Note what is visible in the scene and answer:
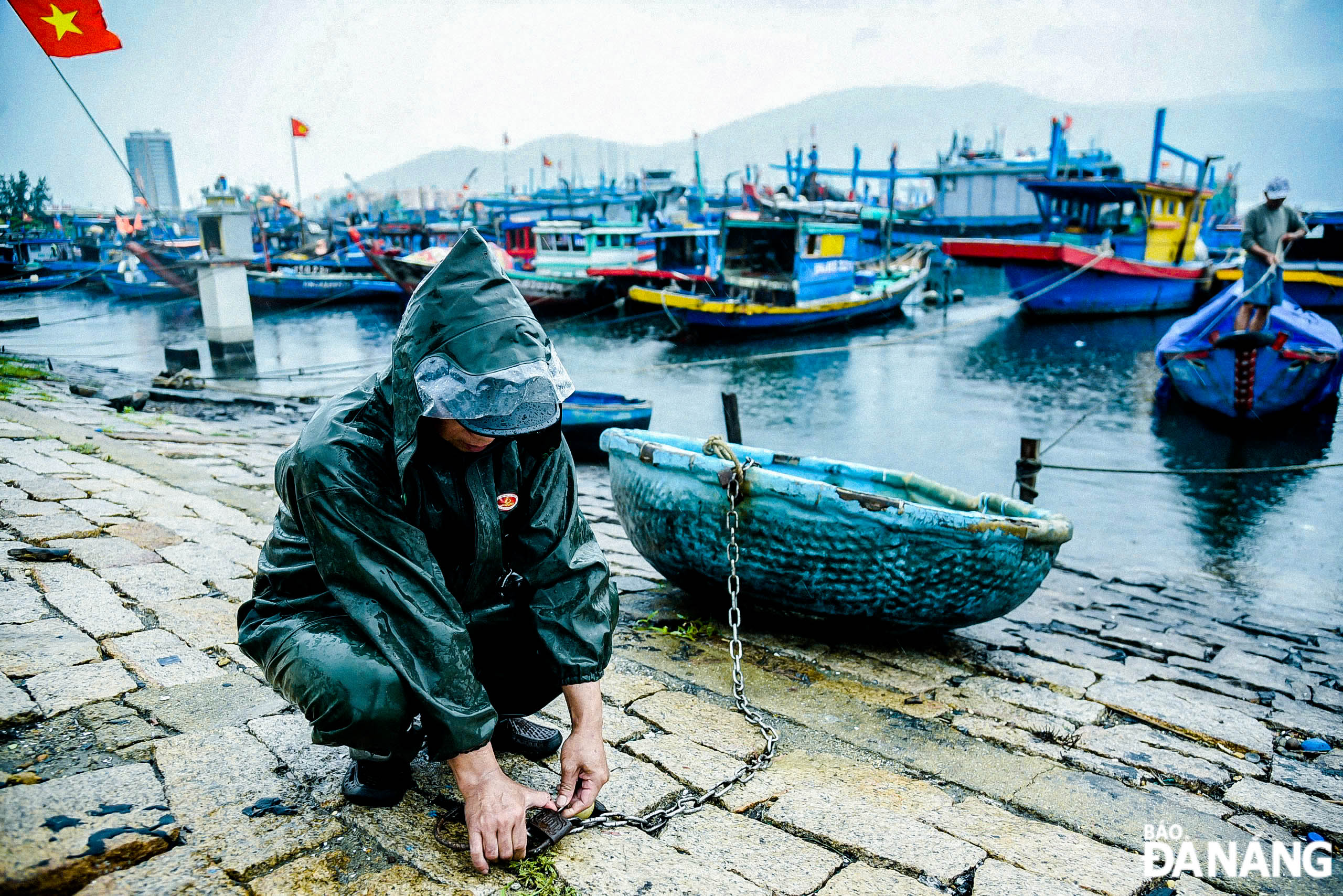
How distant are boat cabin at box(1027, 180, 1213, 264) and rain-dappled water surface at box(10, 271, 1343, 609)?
2110 millimetres

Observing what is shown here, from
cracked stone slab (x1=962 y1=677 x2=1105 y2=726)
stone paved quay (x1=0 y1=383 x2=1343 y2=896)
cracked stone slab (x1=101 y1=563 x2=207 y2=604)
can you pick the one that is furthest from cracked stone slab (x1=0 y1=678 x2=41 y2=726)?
cracked stone slab (x1=962 y1=677 x2=1105 y2=726)

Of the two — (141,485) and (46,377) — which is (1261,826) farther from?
(46,377)

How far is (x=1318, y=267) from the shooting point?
74.3 ft

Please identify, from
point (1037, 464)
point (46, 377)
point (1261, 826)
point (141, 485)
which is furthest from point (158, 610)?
point (46, 377)

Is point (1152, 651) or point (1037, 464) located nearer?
point (1152, 651)

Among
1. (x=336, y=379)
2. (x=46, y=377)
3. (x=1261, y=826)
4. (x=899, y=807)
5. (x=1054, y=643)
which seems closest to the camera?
(x=899, y=807)

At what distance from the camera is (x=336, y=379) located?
52.3 feet

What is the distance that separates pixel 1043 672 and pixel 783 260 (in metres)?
19.0

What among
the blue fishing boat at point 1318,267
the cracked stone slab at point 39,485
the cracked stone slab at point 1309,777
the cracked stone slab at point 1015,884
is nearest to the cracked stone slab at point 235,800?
the cracked stone slab at point 1015,884

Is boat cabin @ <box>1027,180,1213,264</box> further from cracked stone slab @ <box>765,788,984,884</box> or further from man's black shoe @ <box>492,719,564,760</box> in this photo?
man's black shoe @ <box>492,719,564,760</box>

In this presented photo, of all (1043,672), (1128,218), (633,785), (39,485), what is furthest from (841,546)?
(1128,218)

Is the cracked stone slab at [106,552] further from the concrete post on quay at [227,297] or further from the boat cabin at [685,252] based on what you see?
the boat cabin at [685,252]

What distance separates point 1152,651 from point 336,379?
14.8 meters

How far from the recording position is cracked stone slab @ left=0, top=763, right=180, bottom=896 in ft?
5.51
